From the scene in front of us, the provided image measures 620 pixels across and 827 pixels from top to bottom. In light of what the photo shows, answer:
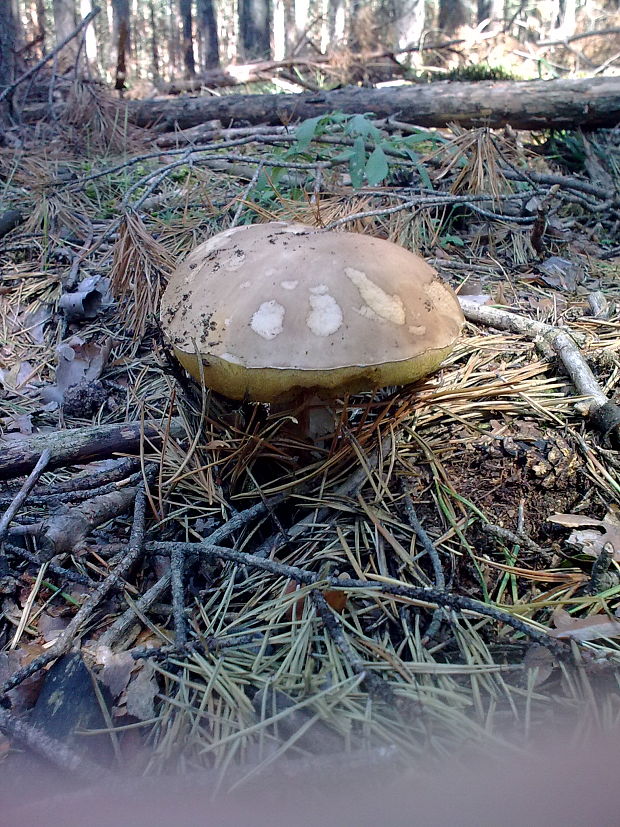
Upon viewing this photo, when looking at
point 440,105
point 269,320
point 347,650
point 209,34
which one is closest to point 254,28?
point 209,34

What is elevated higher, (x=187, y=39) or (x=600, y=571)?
(x=187, y=39)

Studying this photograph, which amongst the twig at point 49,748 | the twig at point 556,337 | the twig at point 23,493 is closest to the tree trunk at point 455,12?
the twig at point 556,337

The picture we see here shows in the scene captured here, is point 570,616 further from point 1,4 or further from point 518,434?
point 1,4

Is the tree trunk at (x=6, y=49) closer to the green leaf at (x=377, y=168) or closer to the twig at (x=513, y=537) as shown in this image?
the green leaf at (x=377, y=168)

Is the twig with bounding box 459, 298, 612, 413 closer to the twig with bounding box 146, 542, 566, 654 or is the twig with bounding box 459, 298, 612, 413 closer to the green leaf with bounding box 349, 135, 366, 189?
the green leaf with bounding box 349, 135, 366, 189

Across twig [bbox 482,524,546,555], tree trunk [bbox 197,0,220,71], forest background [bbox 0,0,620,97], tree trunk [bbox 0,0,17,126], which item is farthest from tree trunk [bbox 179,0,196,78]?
twig [bbox 482,524,546,555]

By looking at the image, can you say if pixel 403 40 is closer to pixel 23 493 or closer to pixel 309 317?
pixel 309 317
